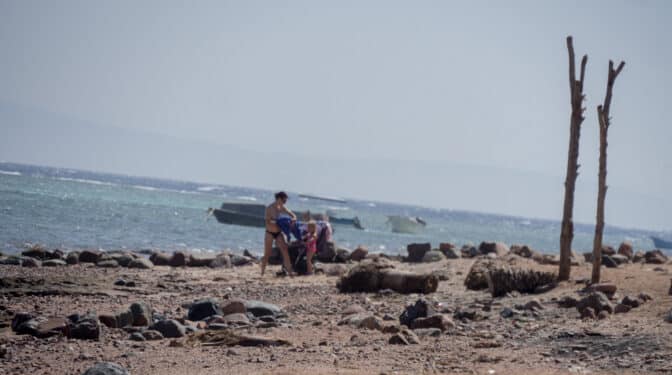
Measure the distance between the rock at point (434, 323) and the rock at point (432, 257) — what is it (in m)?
12.9

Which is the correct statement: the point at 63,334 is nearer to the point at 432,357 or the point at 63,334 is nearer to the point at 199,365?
the point at 199,365

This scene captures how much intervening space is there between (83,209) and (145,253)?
66.7 feet

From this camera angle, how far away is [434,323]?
10.5 meters

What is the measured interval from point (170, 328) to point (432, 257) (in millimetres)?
14367

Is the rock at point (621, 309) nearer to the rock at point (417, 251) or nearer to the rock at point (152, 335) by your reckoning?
the rock at point (152, 335)

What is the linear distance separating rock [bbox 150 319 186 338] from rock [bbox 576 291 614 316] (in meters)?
4.81

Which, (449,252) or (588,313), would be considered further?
(449,252)

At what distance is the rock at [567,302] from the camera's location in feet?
39.4

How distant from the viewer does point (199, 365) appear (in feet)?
27.0

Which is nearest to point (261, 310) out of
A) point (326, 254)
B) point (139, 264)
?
point (139, 264)

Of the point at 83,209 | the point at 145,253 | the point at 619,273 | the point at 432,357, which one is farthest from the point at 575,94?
the point at 83,209

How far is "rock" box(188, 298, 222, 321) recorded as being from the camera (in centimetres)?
1139

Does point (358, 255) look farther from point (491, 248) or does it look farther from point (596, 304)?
point (596, 304)

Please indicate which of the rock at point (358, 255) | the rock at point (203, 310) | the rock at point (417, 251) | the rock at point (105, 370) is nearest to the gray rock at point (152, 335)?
the rock at point (203, 310)
